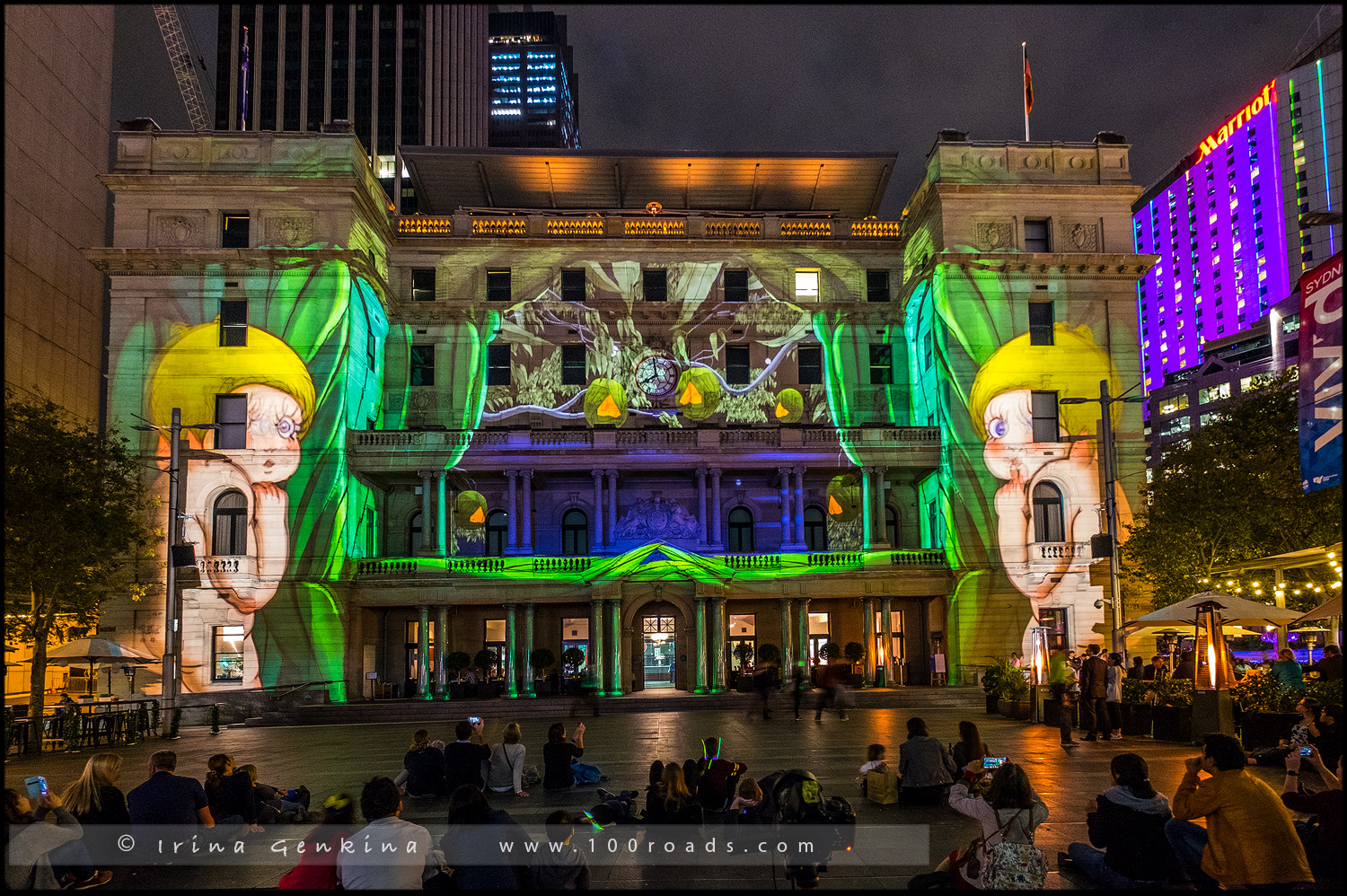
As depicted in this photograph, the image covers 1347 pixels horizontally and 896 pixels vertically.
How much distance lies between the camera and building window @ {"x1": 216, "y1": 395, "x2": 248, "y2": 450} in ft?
144

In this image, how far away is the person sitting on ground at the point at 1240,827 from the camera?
Result: 28.9 ft

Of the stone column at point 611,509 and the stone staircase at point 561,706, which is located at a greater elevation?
→ the stone column at point 611,509

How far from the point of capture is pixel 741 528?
49875mm

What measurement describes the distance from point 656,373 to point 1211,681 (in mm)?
32402

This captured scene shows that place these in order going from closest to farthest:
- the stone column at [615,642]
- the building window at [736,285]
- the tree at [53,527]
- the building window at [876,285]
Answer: the tree at [53,527] → the stone column at [615,642] → the building window at [736,285] → the building window at [876,285]

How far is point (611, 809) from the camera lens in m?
12.7

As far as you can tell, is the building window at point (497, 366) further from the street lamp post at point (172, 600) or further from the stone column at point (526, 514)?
the street lamp post at point (172, 600)

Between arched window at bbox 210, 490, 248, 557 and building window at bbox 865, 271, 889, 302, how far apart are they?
2978 cm

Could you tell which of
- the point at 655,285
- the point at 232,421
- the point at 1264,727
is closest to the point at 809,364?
the point at 655,285

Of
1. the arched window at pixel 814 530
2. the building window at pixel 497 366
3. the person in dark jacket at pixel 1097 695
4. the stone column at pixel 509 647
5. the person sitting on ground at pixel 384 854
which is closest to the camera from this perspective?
the person sitting on ground at pixel 384 854

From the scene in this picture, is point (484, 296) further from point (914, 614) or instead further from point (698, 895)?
point (698, 895)

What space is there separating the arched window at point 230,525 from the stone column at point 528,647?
11547 mm

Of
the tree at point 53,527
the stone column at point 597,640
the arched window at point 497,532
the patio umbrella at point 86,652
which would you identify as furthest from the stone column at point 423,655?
the patio umbrella at point 86,652

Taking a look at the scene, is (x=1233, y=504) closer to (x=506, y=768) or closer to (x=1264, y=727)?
(x=1264, y=727)
